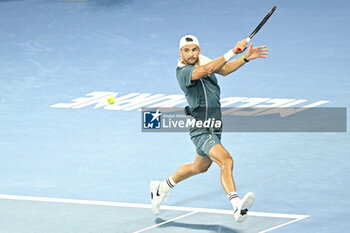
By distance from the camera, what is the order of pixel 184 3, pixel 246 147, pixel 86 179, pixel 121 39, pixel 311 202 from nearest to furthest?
pixel 311 202, pixel 86 179, pixel 246 147, pixel 121 39, pixel 184 3

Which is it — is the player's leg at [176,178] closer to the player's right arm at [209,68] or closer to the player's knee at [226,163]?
the player's knee at [226,163]

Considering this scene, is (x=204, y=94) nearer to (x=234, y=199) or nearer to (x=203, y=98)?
(x=203, y=98)

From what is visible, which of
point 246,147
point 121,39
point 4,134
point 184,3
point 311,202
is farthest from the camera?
point 184,3

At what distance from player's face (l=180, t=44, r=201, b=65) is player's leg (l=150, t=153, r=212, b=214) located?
1086mm

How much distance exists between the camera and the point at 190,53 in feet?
32.5

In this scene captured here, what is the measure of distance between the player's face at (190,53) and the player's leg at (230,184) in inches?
38.6

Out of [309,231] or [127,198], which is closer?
[309,231]

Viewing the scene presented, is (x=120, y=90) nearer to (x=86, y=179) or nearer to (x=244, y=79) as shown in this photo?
(x=244, y=79)

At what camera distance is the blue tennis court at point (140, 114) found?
10.4 meters

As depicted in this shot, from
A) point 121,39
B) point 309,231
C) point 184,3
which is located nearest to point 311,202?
point 309,231

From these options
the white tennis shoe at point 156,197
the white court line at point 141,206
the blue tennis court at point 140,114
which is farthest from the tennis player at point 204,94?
the blue tennis court at point 140,114

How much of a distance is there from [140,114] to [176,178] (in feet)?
13.1

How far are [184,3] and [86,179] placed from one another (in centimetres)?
885

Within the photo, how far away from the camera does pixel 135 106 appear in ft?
48.1
